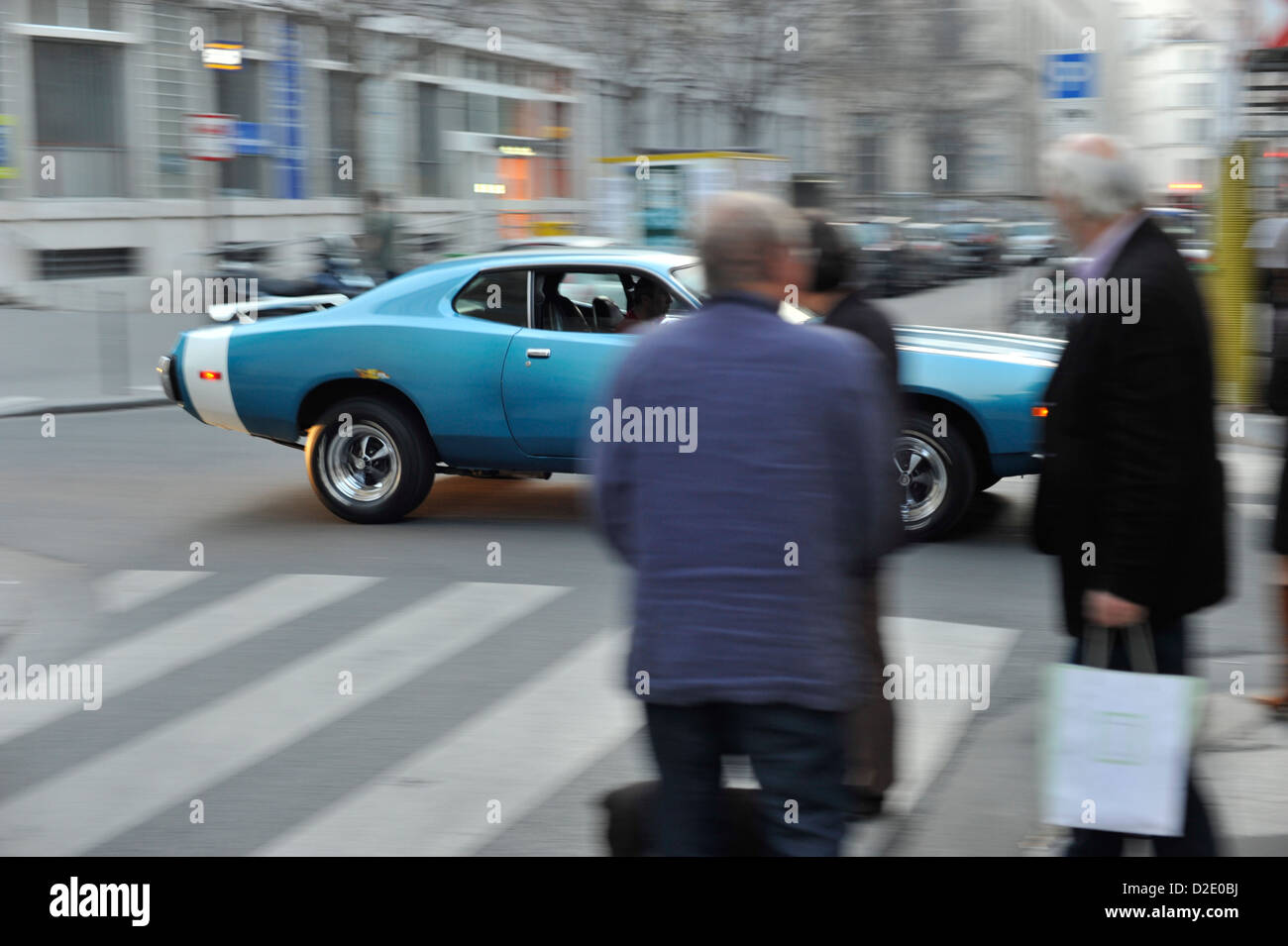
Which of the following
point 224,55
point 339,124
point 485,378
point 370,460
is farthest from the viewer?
point 339,124

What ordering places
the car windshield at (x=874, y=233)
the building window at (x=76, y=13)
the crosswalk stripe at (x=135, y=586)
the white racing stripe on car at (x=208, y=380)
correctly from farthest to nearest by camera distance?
the car windshield at (x=874, y=233) < the building window at (x=76, y=13) < the white racing stripe on car at (x=208, y=380) < the crosswalk stripe at (x=135, y=586)

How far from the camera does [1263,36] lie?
1025 centimetres

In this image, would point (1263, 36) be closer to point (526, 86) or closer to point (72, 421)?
point (72, 421)

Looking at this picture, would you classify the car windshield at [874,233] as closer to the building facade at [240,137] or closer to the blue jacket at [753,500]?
the building facade at [240,137]

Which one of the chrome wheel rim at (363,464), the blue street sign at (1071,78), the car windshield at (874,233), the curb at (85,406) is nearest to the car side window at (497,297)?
the chrome wheel rim at (363,464)

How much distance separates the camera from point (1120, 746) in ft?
10.8

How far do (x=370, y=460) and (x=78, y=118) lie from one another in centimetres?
2063

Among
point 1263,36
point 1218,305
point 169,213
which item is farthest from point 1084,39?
point 169,213

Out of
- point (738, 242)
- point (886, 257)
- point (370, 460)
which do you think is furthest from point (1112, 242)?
point (886, 257)

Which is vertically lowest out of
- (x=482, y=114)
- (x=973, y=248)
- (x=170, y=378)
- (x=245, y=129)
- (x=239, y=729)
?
(x=239, y=729)

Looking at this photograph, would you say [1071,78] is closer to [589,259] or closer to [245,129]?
[589,259]

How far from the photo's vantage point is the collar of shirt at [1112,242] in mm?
3338

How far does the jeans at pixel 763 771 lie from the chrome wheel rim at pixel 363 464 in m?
6.01

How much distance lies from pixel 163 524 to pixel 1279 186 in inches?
425
